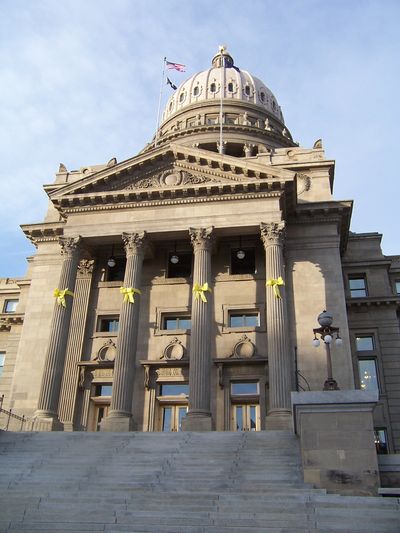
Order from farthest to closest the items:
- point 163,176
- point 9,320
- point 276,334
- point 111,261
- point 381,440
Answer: point 9,320, point 111,261, point 163,176, point 381,440, point 276,334

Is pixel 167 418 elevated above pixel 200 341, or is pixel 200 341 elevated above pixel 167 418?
pixel 200 341

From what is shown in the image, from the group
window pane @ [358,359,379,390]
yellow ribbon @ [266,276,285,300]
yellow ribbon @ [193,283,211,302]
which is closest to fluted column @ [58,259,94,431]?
yellow ribbon @ [193,283,211,302]

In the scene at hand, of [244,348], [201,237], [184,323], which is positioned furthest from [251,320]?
[201,237]

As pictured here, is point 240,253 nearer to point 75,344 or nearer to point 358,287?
point 75,344

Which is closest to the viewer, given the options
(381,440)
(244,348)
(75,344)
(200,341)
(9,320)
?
(200,341)

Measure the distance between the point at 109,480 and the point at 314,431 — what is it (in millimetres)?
6637

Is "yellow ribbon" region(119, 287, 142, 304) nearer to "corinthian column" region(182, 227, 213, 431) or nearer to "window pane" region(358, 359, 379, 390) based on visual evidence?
"corinthian column" region(182, 227, 213, 431)

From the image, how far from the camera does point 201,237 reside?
103 ft

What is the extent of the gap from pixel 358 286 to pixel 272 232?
480 inches

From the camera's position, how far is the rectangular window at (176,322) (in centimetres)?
3303

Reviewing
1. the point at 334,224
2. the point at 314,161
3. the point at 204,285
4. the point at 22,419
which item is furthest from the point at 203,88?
the point at 22,419

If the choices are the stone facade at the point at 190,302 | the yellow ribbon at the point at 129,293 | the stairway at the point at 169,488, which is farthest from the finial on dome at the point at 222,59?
the stairway at the point at 169,488

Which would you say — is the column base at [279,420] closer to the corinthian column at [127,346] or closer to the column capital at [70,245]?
the corinthian column at [127,346]

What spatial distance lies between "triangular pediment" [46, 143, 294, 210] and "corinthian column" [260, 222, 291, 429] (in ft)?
11.8
